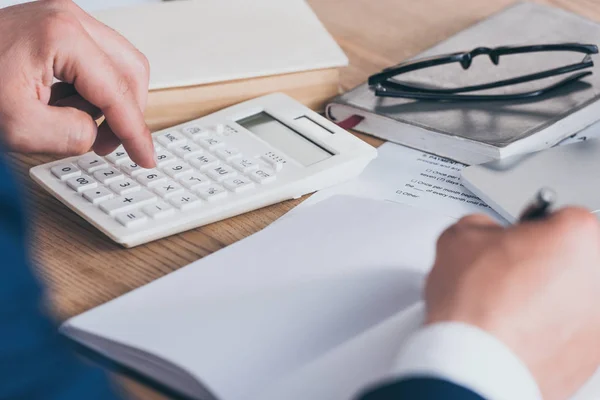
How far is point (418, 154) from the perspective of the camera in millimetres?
878

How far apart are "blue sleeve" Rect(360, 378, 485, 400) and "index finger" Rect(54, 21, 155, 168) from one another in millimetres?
358

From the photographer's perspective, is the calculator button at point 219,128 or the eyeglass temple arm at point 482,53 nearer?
the calculator button at point 219,128

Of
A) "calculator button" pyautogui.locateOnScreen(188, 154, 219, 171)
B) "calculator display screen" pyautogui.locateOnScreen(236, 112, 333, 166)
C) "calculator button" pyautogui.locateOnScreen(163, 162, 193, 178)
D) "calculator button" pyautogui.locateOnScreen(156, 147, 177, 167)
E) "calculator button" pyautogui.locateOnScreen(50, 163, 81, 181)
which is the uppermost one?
"calculator display screen" pyautogui.locateOnScreen(236, 112, 333, 166)

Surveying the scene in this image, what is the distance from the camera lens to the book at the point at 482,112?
85cm

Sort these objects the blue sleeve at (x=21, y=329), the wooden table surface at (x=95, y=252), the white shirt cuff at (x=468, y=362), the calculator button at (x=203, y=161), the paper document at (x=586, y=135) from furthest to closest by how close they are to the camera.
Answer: the paper document at (x=586, y=135)
the calculator button at (x=203, y=161)
the wooden table surface at (x=95, y=252)
the white shirt cuff at (x=468, y=362)
the blue sleeve at (x=21, y=329)

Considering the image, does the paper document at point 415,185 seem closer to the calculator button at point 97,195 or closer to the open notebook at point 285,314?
the open notebook at point 285,314

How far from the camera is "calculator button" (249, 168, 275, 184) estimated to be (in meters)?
0.77

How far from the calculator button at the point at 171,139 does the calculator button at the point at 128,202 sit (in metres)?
0.08

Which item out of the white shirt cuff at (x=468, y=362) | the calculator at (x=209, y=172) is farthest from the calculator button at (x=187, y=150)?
the white shirt cuff at (x=468, y=362)

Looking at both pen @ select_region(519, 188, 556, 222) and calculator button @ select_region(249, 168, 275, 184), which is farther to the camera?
calculator button @ select_region(249, 168, 275, 184)

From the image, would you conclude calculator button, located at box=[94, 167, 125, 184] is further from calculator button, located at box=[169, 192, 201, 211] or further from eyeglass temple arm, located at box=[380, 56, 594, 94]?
eyeglass temple arm, located at box=[380, 56, 594, 94]

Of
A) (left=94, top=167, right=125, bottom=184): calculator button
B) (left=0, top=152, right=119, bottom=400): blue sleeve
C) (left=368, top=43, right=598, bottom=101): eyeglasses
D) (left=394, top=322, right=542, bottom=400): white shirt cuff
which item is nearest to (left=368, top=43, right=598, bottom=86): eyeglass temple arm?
(left=368, top=43, right=598, bottom=101): eyeglasses

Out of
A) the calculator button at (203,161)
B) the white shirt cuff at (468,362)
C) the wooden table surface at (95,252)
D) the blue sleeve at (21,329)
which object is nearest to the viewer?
the blue sleeve at (21,329)

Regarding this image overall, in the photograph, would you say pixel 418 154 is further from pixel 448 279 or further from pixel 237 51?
pixel 448 279
